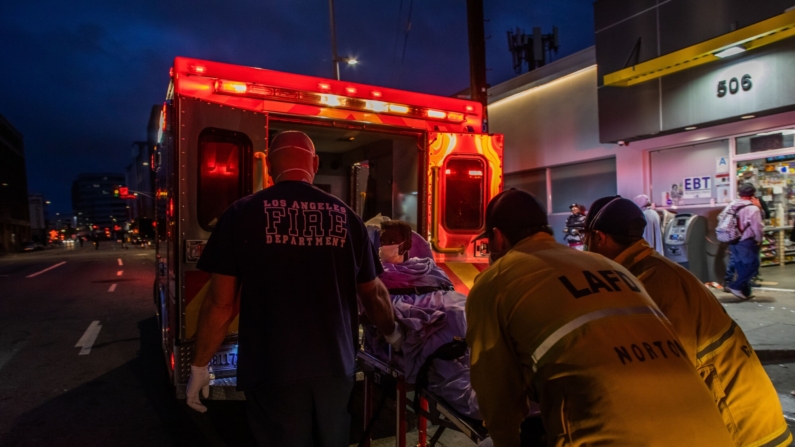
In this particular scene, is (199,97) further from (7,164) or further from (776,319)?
(7,164)

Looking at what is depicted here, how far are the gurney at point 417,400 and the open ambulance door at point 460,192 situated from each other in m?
2.58

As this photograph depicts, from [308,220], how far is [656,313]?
1.37m

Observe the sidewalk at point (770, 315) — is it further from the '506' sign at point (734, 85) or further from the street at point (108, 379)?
the '506' sign at point (734, 85)

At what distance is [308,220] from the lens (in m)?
2.29

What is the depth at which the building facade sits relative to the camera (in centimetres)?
867

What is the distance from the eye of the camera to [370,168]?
27.5ft

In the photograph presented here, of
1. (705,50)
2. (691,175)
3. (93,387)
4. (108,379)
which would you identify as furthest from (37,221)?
(705,50)

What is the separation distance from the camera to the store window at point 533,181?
14.7 metres

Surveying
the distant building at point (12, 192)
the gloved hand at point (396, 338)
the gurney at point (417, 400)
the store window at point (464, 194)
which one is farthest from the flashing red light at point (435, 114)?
the distant building at point (12, 192)

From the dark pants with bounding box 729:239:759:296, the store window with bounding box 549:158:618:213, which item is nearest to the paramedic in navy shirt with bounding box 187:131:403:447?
the dark pants with bounding box 729:239:759:296

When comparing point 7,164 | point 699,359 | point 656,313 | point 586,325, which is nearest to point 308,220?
point 586,325

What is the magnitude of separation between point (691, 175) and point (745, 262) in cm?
251

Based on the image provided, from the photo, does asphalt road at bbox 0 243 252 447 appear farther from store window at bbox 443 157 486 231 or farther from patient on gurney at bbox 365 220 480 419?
store window at bbox 443 157 486 231

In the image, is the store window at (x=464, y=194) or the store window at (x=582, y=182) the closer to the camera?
the store window at (x=464, y=194)
